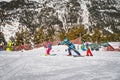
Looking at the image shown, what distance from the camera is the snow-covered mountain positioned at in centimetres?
17688

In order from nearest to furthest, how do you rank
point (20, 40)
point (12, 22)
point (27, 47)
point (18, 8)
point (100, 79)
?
point (100, 79)
point (27, 47)
point (20, 40)
point (12, 22)
point (18, 8)

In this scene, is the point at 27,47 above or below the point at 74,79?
below

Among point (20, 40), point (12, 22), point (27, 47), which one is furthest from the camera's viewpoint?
point (12, 22)

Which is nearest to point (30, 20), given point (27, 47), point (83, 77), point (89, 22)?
point (89, 22)

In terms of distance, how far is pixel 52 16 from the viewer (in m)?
186

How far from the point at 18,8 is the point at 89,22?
170ft

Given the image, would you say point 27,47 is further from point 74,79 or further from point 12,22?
point 12,22

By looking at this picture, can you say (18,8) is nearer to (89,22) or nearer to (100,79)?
(89,22)

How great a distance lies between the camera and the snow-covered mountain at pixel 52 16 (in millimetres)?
176875

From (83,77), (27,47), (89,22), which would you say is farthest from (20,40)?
(89,22)

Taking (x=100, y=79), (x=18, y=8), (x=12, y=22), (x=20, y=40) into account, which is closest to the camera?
(x=100, y=79)

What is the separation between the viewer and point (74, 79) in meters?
7.13

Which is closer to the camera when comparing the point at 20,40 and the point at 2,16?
the point at 20,40

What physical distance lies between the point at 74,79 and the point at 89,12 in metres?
188
